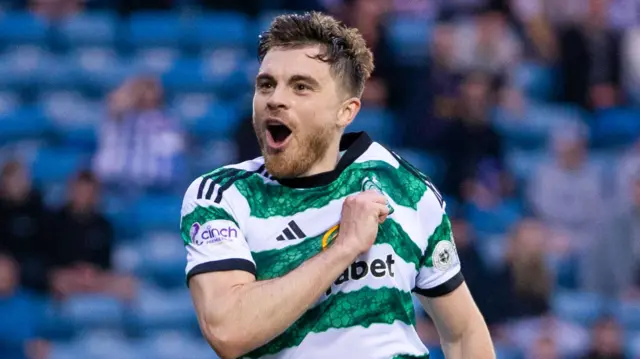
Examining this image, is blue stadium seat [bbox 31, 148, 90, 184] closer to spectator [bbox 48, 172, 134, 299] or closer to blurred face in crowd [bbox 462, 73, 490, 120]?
spectator [bbox 48, 172, 134, 299]

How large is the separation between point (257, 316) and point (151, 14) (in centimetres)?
899

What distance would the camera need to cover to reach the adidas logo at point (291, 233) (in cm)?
379

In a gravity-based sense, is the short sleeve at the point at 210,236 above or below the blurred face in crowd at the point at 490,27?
below

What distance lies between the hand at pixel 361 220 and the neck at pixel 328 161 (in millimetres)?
190

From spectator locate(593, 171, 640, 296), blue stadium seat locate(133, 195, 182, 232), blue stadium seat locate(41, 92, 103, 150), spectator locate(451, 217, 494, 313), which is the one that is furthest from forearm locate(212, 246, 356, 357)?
blue stadium seat locate(41, 92, 103, 150)

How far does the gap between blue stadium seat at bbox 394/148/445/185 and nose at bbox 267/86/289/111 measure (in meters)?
7.10

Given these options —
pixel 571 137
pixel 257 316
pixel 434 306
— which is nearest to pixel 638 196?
pixel 571 137

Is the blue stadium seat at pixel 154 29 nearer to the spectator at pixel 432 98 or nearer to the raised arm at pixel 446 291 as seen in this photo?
the spectator at pixel 432 98

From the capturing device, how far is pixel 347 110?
3980 mm

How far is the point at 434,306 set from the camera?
410cm

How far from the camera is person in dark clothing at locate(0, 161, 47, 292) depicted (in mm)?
9375

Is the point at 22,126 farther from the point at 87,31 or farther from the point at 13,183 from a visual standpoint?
the point at 13,183

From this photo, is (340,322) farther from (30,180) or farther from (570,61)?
(570,61)

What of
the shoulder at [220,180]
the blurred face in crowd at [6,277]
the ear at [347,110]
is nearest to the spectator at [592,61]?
the blurred face in crowd at [6,277]
